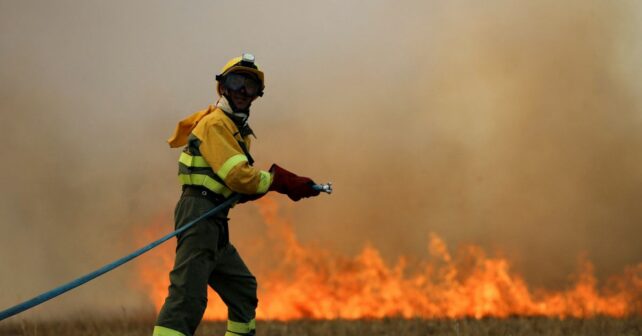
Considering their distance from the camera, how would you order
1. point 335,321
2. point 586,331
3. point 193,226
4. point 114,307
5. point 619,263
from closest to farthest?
1. point 193,226
2. point 586,331
3. point 335,321
4. point 114,307
5. point 619,263

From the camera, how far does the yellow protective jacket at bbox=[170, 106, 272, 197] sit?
5.84 m

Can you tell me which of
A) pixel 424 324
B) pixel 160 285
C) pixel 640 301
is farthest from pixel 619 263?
pixel 160 285

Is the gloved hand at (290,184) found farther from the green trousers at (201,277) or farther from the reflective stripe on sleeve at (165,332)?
the reflective stripe on sleeve at (165,332)

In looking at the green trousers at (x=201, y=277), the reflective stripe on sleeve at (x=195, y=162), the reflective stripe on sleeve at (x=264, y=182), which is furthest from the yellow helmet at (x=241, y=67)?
the green trousers at (x=201, y=277)

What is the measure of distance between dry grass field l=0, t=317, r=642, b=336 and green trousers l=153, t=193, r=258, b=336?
290 centimetres

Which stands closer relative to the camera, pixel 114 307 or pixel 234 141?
pixel 234 141

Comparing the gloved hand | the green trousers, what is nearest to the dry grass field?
the green trousers

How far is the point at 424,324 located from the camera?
380 inches

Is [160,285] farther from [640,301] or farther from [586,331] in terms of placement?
[640,301]

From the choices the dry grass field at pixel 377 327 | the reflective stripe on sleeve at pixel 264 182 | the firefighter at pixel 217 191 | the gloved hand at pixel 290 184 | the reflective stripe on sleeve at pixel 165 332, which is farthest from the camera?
the dry grass field at pixel 377 327

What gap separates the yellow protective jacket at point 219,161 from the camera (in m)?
5.84

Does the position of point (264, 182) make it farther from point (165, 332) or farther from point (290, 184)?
point (165, 332)

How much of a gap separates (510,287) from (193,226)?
6219 millimetres

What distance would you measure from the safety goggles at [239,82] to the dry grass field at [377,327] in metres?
3.75
